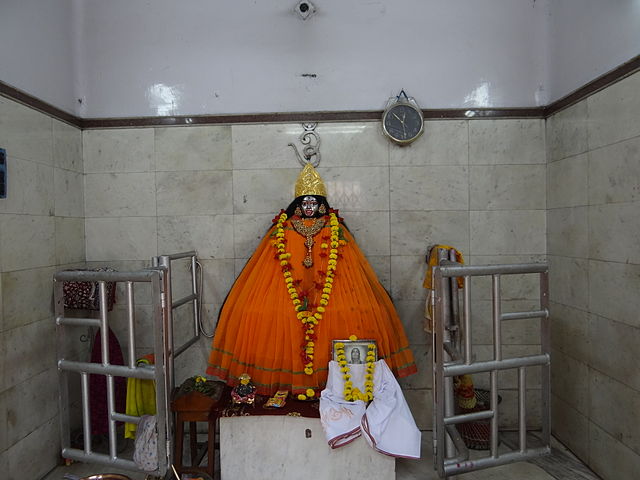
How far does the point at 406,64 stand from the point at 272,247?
69.5 inches

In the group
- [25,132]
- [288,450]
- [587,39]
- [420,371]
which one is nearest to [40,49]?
[25,132]

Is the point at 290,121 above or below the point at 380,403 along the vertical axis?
above

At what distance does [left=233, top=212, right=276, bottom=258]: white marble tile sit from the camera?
299cm

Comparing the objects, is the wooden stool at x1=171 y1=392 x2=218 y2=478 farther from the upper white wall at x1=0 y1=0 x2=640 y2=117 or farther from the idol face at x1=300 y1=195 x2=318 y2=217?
the upper white wall at x1=0 y1=0 x2=640 y2=117

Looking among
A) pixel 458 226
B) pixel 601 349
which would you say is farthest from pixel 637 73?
pixel 601 349

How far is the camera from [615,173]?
2.29 metres

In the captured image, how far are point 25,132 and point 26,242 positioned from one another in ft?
2.32

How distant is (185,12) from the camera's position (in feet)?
9.70

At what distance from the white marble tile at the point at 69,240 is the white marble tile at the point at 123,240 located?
0.21 feet

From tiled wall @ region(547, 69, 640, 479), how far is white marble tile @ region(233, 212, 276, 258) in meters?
2.20

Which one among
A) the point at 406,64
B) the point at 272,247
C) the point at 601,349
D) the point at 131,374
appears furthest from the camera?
the point at 406,64

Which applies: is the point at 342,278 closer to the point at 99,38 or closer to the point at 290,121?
the point at 290,121

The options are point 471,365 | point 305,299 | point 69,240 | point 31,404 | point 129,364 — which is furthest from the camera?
point 69,240

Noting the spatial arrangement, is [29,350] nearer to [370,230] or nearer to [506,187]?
[370,230]
